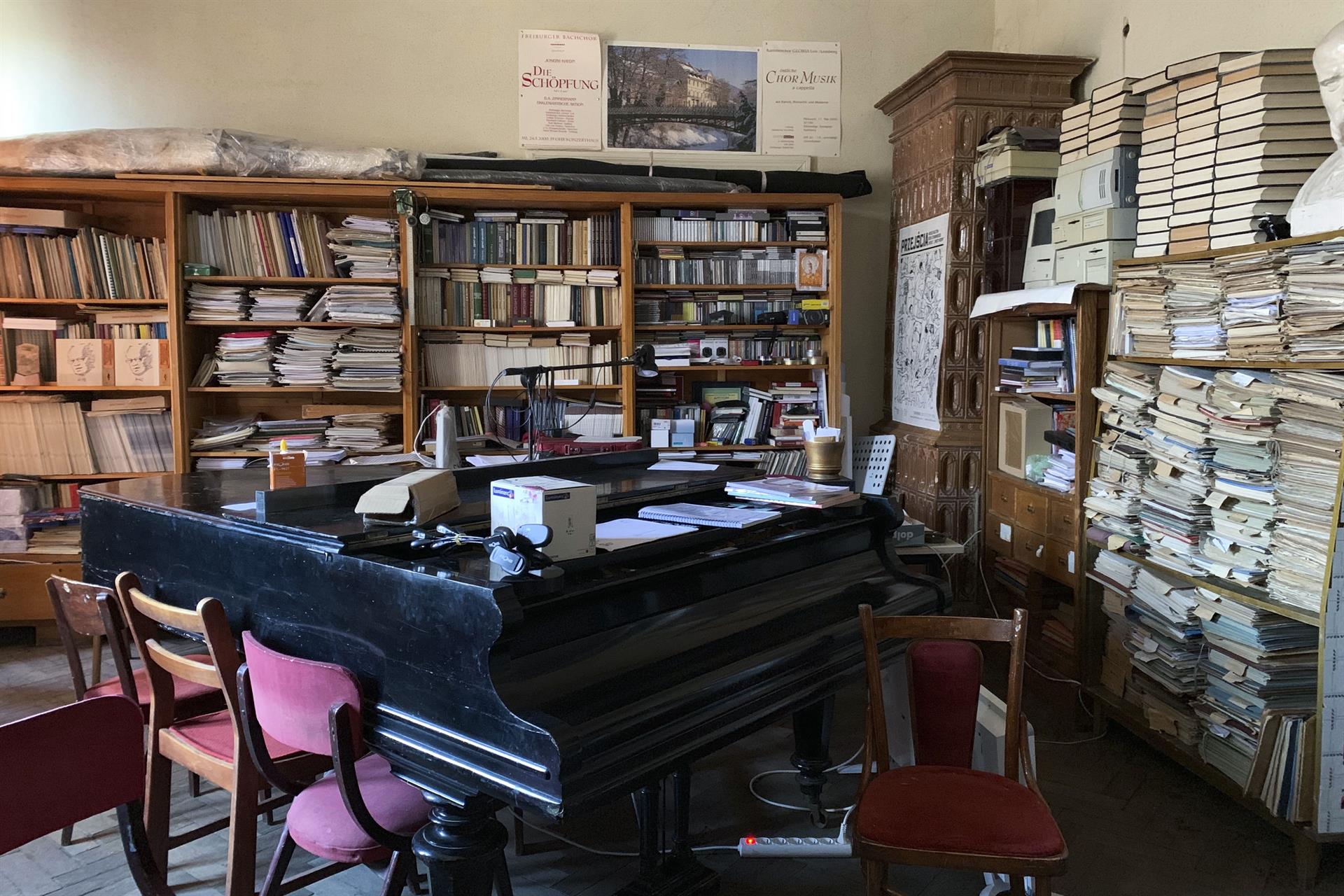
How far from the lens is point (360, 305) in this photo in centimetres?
450

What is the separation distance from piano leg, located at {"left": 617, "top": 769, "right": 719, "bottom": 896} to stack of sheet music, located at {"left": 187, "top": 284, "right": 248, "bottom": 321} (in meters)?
3.29

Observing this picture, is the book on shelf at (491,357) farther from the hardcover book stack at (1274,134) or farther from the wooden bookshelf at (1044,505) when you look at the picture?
the hardcover book stack at (1274,134)

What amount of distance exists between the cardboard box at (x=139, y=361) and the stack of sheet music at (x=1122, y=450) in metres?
3.99

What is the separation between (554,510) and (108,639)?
1411mm

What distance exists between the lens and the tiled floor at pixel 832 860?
95.3 inches

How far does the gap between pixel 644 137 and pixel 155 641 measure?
3.77 m

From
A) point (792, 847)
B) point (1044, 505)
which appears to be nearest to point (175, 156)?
point (792, 847)

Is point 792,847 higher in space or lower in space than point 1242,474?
lower

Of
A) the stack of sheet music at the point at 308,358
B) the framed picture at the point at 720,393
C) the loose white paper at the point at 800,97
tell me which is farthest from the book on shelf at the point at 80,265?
the loose white paper at the point at 800,97

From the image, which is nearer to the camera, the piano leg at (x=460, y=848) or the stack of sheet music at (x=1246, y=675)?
the piano leg at (x=460, y=848)

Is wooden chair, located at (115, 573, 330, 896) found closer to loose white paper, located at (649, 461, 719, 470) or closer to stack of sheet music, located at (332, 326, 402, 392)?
loose white paper, located at (649, 461, 719, 470)

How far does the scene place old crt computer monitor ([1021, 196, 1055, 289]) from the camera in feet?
12.6

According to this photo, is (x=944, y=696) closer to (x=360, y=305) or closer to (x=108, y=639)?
(x=108, y=639)

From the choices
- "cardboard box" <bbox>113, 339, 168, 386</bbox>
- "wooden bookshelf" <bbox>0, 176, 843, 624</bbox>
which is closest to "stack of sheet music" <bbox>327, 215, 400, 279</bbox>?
"wooden bookshelf" <bbox>0, 176, 843, 624</bbox>
